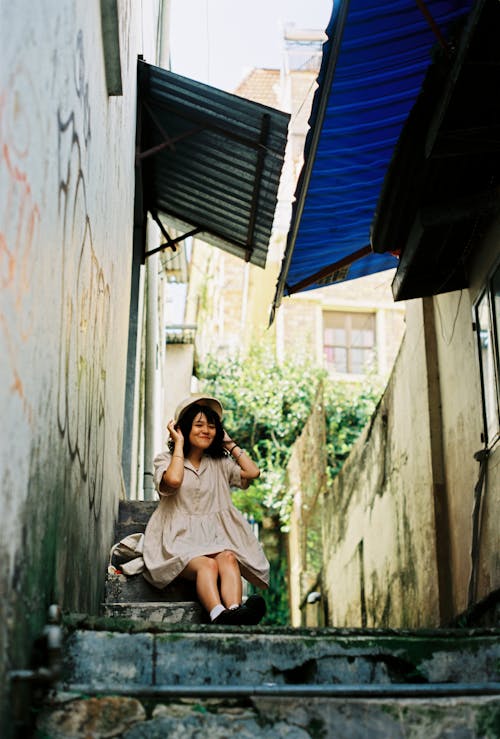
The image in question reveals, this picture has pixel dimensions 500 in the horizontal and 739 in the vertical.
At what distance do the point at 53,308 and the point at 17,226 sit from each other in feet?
2.54

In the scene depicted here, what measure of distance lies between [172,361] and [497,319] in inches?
438

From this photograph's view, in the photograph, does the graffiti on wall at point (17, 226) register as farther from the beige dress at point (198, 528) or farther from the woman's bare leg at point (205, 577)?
the beige dress at point (198, 528)

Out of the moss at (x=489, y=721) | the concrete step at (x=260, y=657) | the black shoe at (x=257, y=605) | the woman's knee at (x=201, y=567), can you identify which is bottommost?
the moss at (x=489, y=721)

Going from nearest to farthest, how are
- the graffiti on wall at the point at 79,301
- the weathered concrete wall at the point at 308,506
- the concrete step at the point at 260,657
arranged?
the concrete step at the point at 260,657
the graffiti on wall at the point at 79,301
the weathered concrete wall at the point at 308,506

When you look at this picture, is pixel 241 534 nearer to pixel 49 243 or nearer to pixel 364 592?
pixel 49 243

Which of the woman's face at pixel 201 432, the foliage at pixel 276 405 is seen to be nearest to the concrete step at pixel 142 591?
the woman's face at pixel 201 432

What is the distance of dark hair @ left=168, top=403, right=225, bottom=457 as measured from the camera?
674cm

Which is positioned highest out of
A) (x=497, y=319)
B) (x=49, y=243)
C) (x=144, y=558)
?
(x=497, y=319)

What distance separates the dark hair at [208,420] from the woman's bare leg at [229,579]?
36.4 inches

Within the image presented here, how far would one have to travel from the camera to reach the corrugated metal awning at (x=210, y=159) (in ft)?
28.7

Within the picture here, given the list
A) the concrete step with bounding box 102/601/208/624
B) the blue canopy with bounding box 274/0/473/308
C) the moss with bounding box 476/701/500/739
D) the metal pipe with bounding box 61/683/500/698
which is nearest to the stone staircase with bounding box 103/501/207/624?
the concrete step with bounding box 102/601/208/624

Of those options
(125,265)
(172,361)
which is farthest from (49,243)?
(172,361)

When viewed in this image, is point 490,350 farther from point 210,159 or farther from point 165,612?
point 210,159

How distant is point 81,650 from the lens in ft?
12.5
